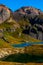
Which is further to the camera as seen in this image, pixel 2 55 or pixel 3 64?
pixel 2 55

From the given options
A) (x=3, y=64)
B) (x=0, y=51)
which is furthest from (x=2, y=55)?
(x=3, y=64)

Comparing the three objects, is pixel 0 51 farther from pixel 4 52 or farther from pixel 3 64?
pixel 3 64

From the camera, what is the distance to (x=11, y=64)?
7006cm

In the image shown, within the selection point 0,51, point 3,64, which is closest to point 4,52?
point 0,51

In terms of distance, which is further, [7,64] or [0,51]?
[0,51]

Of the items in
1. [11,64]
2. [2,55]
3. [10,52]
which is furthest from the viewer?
[10,52]

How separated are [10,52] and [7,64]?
177 feet

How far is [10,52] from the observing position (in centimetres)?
12431

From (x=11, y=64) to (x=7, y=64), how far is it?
1.47 m

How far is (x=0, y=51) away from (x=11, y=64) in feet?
162

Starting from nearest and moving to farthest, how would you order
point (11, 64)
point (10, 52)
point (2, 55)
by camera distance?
point (11, 64)
point (2, 55)
point (10, 52)

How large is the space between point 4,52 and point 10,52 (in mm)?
5860

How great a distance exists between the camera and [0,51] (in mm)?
118625

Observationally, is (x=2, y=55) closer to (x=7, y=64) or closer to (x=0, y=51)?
(x=0, y=51)
